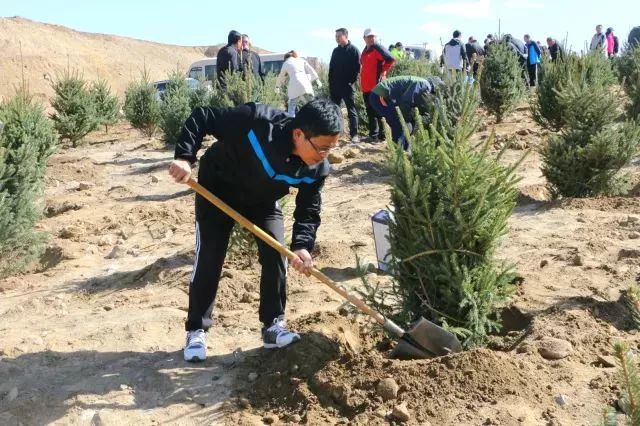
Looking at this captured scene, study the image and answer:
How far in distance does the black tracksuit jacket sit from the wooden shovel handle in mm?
138

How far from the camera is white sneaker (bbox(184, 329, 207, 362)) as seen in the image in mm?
3909

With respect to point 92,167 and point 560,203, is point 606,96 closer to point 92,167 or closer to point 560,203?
point 560,203

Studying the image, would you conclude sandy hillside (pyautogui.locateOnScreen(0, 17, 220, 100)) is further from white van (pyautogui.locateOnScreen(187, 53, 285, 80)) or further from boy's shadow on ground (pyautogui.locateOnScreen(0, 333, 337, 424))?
boy's shadow on ground (pyautogui.locateOnScreen(0, 333, 337, 424))

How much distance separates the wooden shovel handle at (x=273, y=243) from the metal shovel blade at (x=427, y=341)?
0.17 m

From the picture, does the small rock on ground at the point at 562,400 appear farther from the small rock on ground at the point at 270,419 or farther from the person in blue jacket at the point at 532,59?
the person in blue jacket at the point at 532,59

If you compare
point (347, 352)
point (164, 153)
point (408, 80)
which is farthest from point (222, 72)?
point (347, 352)

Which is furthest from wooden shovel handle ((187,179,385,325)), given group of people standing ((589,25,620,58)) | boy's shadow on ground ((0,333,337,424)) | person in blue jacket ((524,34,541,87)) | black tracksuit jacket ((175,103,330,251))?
group of people standing ((589,25,620,58))

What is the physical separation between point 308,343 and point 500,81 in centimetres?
945

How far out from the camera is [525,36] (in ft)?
55.2

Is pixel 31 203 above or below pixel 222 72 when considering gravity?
below

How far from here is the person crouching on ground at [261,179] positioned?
11.3ft

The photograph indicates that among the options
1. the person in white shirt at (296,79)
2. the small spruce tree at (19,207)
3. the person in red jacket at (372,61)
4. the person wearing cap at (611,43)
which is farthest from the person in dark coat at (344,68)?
the person wearing cap at (611,43)

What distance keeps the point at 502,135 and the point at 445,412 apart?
864 centimetres

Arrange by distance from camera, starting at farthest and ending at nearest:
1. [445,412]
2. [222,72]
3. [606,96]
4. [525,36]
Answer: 1. [525,36]
2. [222,72]
3. [606,96]
4. [445,412]
